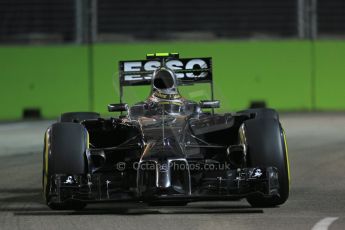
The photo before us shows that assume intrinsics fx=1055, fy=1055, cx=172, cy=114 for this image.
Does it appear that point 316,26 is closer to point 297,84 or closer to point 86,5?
point 297,84

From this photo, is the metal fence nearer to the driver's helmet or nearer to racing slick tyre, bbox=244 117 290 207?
the driver's helmet

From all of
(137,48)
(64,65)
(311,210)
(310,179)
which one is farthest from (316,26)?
(311,210)

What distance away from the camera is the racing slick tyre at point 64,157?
9445mm

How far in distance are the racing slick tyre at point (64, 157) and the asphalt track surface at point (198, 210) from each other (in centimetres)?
12

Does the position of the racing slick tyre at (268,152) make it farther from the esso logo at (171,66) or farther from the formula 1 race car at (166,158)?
the esso logo at (171,66)

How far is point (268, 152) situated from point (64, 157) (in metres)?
1.84

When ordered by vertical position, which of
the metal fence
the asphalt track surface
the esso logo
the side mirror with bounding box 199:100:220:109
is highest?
the metal fence

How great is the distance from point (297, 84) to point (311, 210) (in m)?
14.1

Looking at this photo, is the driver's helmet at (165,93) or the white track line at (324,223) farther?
the driver's helmet at (165,93)

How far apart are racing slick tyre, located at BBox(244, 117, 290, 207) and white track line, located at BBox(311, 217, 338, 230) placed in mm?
704

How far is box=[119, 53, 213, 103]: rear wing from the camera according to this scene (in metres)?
11.9

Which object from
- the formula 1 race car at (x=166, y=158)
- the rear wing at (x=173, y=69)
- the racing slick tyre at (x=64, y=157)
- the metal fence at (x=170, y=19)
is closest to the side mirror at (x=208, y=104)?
the formula 1 race car at (x=166, y=158)

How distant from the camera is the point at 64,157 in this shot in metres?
9.52

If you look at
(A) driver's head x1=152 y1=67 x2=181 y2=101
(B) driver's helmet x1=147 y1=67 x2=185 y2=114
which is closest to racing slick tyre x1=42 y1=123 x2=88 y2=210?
(B) driver's helmet x1=147 y1=67 x2=185 y2=114
